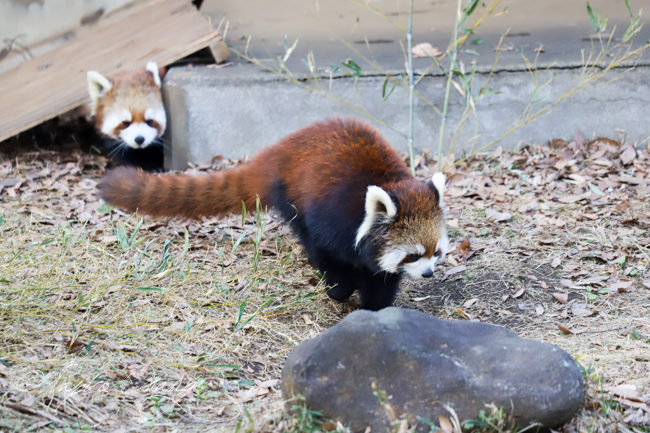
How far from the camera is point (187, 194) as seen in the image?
13.3ft

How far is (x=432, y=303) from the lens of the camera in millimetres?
3734

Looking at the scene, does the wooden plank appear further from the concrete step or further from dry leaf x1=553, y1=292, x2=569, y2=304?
dry leaf x1=553, y1=292, x2=569, y2=304

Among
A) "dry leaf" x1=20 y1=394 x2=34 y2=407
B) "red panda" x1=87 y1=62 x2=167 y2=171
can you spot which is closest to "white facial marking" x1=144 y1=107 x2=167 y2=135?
"red panda" x1=87 y1=62 x2=167 y2=171

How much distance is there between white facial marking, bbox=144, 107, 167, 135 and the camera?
5.67 metres

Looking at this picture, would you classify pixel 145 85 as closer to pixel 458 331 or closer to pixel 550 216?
pixel 550 216

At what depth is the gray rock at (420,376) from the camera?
7.31 ft

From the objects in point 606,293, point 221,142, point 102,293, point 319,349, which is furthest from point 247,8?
point 319,349

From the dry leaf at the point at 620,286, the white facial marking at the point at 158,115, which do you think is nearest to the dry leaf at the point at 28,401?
the dry leaf at the point at 620,286

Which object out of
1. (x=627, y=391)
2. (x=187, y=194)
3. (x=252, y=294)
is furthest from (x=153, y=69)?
(x=627, y=391)

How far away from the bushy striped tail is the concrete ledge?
1575mm

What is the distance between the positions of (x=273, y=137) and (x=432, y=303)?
2.56 meters

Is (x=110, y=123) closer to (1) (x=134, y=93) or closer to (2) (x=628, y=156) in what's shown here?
(1) (x=134, y=93)

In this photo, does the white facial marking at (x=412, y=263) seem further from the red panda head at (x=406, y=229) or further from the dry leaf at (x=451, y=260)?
the dry leaf at (x=451, y=260)

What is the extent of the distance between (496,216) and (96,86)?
3.80 m
